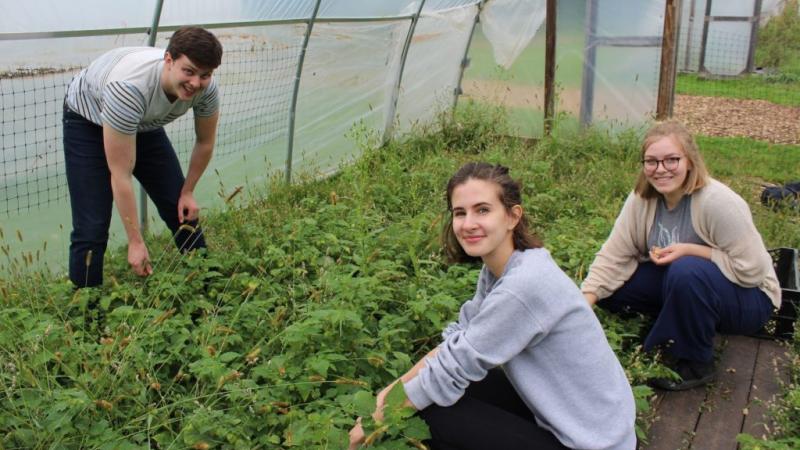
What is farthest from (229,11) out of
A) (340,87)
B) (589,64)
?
(589,64)

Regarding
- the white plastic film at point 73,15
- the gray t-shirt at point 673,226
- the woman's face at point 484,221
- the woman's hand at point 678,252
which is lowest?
the woman's hand at point 678,252

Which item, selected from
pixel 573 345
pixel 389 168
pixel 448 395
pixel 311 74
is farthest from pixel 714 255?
pixel 311 74

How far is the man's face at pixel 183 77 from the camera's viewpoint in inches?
131

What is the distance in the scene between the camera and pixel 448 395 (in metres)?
2.39

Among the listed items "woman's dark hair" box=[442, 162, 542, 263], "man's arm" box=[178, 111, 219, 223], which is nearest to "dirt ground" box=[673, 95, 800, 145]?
"man's arm" box=[178, 111, 219, 223]

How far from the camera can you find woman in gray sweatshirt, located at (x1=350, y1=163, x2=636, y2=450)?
2283 millimetres

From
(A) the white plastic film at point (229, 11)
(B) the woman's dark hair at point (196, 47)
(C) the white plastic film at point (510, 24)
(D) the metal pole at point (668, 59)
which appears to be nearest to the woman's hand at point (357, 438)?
(B) the woman's dark hair at point (196, 47)

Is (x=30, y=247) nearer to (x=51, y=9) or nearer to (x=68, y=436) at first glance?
(x=51, y=9)

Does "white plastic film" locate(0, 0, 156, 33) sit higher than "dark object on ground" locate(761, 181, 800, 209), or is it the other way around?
"white plastic film" locate(0, 0, 156, 33)

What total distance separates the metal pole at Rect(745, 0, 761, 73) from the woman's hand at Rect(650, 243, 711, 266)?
Answer: 1173 centimetres

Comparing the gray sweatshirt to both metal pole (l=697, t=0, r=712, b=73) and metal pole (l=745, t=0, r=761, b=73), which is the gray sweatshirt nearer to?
metal pole (l=745, t=0, r=761, b=73)

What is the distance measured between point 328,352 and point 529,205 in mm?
2896

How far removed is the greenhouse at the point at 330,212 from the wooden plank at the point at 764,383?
1cm

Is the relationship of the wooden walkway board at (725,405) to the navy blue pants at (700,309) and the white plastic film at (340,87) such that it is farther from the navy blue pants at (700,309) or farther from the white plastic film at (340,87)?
the white plastic film at (340,87)
